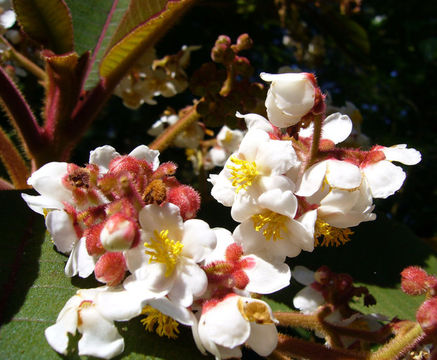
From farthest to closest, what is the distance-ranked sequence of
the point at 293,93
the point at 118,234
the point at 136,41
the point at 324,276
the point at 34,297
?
the point at 136,41
the point at 324,276
the point at 34,297
the point at 293,93
the point at 118,234

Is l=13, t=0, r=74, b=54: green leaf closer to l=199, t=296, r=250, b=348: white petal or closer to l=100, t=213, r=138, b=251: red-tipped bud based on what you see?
l=100, t=213, r=138, b=251: red-tipped bud

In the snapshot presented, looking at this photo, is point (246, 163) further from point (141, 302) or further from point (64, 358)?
point (64, 358)

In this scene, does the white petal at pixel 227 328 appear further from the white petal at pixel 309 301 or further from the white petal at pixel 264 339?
the white petal at pixel 309 301

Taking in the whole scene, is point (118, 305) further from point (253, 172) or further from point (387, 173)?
point (387, 173)

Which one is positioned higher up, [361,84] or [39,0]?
[39,0]

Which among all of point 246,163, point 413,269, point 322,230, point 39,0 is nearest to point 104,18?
point 39,0

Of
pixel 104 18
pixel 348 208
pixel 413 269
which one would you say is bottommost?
pixel 413 269

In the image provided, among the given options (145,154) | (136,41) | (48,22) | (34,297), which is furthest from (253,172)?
(48,22)
